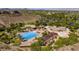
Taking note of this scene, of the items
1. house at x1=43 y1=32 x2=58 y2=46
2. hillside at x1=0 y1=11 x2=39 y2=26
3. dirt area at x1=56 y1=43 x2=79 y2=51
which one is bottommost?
dirt area at x1=56 y1=43 x2=79 y2=51

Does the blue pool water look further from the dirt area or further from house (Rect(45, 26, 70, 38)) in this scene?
the dirt area

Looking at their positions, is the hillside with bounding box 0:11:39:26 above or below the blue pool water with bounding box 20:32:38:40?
above

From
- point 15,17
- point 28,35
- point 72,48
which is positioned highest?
point 15,17

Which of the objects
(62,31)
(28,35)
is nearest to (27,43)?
(28,35)

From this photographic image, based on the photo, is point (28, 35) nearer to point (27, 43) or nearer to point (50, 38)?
point (27, 43)

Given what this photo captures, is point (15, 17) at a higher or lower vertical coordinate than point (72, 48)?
higher

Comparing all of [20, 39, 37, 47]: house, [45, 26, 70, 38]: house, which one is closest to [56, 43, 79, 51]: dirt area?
[45, 26, 70, 38]: house

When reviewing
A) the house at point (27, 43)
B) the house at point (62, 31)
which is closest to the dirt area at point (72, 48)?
the house at point (62, 31)

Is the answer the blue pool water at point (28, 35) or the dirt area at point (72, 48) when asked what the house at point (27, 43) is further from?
the dirt area at point (72, 48)
